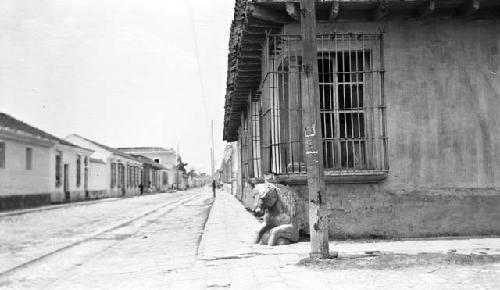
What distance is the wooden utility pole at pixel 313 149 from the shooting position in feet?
21.4

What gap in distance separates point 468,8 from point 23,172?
23.0 meters

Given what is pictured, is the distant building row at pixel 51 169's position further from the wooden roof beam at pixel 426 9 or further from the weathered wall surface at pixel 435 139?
the wooden roof beam at pixel 426 9

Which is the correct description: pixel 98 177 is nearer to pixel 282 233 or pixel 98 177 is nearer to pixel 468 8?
pixel 282 233

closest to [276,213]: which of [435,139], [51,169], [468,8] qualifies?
[435,139]

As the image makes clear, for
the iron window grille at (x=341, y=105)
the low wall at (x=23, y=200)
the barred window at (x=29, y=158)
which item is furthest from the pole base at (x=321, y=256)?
the barred window at (x=29, y=158)

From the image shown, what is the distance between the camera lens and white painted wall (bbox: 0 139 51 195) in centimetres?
2384

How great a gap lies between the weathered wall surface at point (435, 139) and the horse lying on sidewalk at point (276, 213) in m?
0.36

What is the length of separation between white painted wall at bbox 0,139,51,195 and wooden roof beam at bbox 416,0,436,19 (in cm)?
2048

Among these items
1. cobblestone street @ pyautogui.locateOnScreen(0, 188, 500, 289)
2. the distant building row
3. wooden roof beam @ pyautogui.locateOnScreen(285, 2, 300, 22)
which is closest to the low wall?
the distant building row

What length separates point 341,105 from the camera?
8.91 m

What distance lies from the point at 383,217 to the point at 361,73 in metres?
2.44

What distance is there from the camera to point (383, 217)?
330 inches

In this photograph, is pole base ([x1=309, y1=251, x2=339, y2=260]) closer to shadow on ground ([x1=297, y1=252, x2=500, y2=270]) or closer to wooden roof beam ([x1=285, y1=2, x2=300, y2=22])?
shadow on ground ([x1=297, y1=252, x2=500, y2=270])

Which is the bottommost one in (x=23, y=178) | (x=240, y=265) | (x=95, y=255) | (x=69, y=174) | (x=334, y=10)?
(x=95, y=255)
